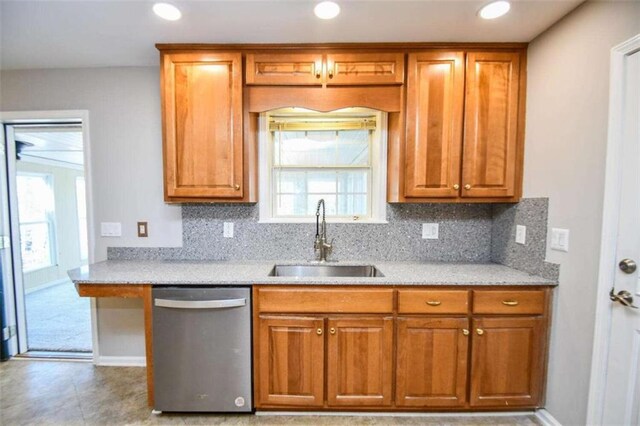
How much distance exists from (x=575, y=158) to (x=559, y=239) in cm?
46

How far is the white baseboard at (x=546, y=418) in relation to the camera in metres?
1.60

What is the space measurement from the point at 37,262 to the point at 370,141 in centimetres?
553

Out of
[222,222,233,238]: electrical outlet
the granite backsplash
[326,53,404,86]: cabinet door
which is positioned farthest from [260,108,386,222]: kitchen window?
[326,53,404,86]: cabinet door

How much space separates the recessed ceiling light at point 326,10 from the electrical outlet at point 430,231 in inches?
62.0

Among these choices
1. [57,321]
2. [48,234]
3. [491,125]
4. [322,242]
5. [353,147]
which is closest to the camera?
[491,125]

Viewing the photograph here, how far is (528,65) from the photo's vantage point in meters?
1.80

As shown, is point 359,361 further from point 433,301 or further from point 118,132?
point 118,132

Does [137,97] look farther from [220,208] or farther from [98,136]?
[220,208]

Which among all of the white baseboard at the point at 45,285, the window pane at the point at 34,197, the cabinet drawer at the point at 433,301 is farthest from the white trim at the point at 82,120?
the white baseboard at the point at 45,285

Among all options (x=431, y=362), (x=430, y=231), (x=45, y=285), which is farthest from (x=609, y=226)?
(x=45, y=285)

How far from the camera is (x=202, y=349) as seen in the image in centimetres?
165

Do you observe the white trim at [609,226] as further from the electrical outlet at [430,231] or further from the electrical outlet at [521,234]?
the electrical outlet at [430,231]

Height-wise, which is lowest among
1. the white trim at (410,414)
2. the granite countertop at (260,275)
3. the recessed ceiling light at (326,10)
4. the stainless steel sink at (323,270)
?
the white trim at (410,414)

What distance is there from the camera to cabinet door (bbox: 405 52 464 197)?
1.81m
